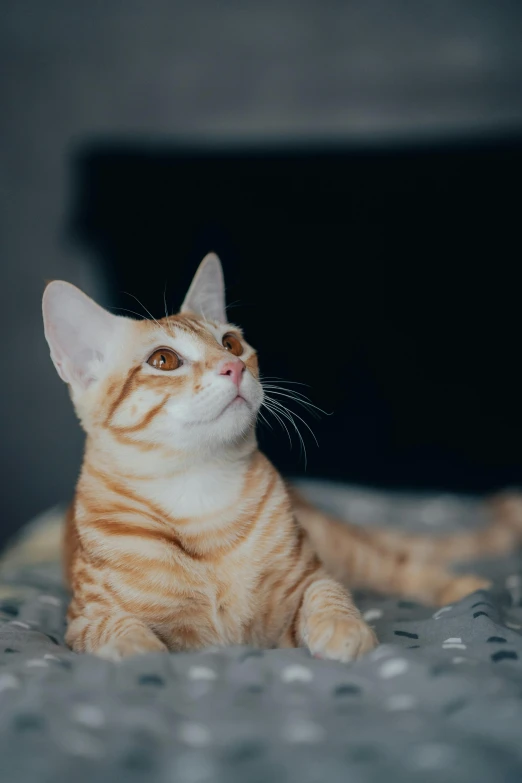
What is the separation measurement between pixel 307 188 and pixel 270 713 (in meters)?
2.75

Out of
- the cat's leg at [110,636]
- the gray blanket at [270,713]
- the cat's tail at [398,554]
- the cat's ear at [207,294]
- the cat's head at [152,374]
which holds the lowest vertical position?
the cat's tail at [398,554]

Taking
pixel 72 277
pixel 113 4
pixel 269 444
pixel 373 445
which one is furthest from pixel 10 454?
pixel 113 4

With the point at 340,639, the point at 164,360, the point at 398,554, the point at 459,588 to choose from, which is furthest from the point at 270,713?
the point at 398,554

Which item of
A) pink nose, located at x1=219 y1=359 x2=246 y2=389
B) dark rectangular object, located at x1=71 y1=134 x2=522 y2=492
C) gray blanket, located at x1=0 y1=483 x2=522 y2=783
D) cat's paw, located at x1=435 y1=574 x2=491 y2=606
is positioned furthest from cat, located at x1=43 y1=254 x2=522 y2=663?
dark rectangular object, located at x1=71 y1=134 x2=522 y2=492

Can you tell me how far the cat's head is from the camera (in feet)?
5.07

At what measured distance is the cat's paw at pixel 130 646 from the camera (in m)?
1.33

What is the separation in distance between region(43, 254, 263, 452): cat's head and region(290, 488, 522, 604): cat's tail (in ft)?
2.03

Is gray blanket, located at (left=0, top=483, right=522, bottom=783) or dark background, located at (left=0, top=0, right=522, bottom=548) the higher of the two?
dark background, located at (left=0, top=0, right=522, bottom=548)

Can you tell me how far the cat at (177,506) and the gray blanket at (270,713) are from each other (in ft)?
0.36

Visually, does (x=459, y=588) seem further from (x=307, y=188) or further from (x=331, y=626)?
(x=307, y=188)

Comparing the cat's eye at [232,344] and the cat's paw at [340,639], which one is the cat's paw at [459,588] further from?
the cat's eye at [232,344]

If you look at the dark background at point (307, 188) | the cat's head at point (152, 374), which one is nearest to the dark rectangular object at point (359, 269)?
the dark background at point (307, 188)

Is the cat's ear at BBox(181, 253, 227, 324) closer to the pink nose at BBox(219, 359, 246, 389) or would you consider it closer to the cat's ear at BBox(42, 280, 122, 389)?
the cat's ear at BBox(42, 280, 122, 389)

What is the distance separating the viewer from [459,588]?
194 cm
